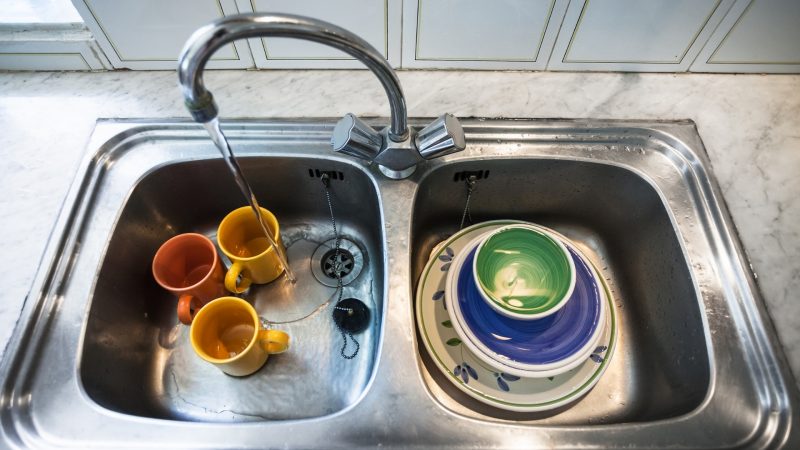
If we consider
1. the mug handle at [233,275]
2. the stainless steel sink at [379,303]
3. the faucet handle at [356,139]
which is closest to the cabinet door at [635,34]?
the stainless steel sink at [379,303]

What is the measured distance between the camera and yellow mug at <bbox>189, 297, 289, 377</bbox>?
555 millimetres

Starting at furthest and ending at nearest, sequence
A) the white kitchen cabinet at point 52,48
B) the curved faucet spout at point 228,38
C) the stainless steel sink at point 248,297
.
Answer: the white kitchen cabinet at point 52,48 → the stainless steel sink at point 248,297 → the curved faucet spout at point 228,38

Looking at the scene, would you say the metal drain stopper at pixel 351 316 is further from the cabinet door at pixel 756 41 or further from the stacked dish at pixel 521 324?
the cabinet door at pixel 756 41

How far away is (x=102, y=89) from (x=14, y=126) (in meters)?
0.15

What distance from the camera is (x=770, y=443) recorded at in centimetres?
48

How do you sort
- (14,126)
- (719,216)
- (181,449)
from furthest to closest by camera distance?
(14,126)
(719,216)
(181,449)

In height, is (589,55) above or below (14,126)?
below

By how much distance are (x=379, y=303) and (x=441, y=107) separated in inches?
13.5

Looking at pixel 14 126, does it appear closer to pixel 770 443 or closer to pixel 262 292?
pixel 262 292

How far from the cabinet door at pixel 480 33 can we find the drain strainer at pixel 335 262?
0.35 metres

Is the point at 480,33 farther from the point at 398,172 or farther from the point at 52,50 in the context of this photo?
the point at 52,50

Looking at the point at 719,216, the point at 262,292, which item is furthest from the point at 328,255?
the point at 719,216

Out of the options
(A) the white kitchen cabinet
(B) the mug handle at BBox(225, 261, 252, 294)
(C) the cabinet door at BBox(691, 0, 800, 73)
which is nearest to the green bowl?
(B) the mug handle at BBox(225, 261, 252, 294)

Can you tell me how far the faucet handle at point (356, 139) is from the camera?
1.85 feet
